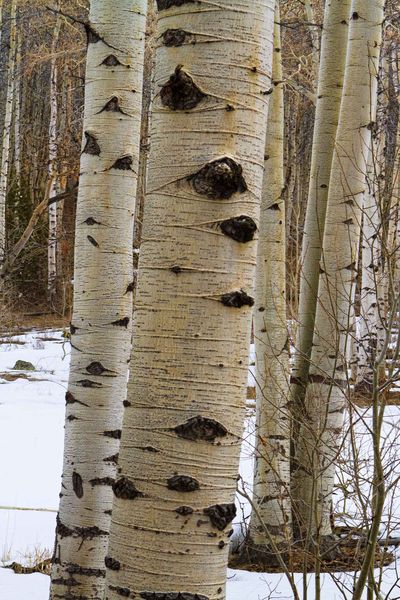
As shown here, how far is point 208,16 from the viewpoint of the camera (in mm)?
1397

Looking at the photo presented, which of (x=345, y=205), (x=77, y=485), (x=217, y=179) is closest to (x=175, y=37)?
(x=217, y=179)

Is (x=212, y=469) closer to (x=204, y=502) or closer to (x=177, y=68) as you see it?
(x=204, y=502)

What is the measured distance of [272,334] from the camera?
14.5ft

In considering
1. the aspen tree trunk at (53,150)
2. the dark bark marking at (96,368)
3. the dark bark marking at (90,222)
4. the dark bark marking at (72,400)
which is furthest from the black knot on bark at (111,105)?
the aspen tree trunk at (53,150)

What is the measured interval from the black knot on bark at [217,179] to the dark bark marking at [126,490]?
0.55m

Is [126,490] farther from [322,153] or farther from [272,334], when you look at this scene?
[322,153]

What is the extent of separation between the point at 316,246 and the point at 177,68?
3345 millimetres

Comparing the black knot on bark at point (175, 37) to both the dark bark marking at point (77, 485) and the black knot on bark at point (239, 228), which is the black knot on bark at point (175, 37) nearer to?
the black knot on bark at point (239, 228)

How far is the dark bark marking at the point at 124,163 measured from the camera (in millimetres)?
3053

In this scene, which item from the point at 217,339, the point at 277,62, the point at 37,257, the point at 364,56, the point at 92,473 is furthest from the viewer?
the point at 37,257

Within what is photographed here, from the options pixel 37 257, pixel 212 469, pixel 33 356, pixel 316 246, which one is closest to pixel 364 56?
pixel 316 246

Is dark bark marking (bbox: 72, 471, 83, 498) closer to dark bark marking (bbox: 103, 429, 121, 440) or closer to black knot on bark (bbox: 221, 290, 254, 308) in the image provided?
dark bark marking (bbox: 103, 429, 121, 440)

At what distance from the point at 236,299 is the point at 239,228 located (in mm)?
130

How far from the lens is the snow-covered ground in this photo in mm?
3721
